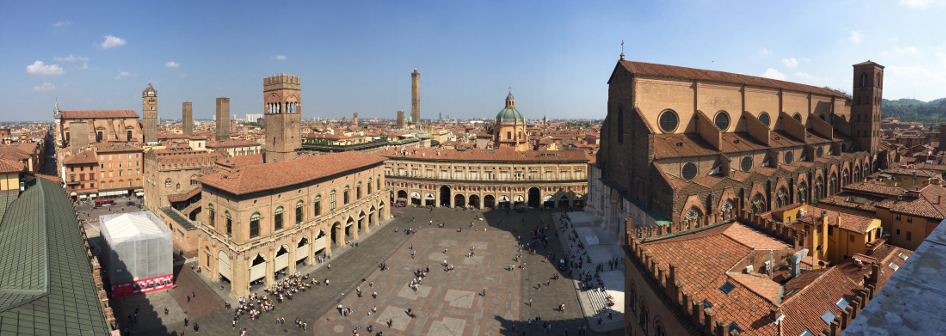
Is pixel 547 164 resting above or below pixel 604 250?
above

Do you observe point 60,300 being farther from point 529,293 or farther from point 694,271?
point 529,293

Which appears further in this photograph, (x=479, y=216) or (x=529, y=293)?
(x=479, y=216)

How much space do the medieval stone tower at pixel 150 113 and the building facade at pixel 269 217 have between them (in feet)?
271

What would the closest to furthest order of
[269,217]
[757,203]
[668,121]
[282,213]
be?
[269,217]
[282,213]
[757,203]
[668,121]

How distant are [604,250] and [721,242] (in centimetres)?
2157

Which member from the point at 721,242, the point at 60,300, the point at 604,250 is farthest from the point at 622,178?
the point at 60,300

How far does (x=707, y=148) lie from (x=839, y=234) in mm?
14426

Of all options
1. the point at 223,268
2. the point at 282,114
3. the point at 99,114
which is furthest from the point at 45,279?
the point at 99,114

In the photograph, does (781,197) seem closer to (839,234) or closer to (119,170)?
(839,234)

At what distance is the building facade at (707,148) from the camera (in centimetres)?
3732

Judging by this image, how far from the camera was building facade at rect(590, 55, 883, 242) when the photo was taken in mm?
37316

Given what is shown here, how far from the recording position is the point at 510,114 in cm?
8431

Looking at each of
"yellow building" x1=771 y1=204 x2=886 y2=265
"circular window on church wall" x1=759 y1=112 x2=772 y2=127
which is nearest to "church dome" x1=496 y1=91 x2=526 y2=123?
"circular window on church wall" x1=759 y1=112 x2=772 y2=127

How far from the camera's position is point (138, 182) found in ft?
236
